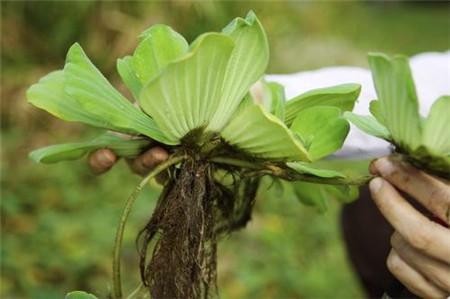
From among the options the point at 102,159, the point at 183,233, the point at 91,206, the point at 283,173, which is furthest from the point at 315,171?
the point at 91,206

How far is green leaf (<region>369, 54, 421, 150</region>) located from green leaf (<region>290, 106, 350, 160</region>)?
0.16 feet

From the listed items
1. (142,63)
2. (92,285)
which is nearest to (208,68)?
(142,63)

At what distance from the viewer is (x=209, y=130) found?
57cm

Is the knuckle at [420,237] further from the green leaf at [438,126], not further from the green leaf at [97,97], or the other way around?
the green leaf at [97,97]

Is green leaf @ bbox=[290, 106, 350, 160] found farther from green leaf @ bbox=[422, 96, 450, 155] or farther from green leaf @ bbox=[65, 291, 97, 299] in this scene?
green leaf @ bbox=[65, 291, 97, 299]

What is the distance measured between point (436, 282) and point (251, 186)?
22 cm

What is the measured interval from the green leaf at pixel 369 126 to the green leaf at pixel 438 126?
2.0 inches

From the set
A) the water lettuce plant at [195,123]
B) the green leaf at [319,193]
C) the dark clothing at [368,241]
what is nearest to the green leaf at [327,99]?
the water lettuce plant at [195,123]

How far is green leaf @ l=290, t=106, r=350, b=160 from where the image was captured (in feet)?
1.90

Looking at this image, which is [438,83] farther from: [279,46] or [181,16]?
[279,46]

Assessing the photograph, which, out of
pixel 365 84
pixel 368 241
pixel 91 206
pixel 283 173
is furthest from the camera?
pixel 91 206

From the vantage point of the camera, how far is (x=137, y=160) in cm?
70

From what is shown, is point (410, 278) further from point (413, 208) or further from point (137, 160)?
point (137, 160)

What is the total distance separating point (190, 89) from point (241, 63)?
52mm
